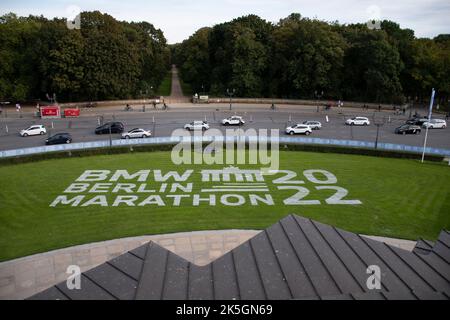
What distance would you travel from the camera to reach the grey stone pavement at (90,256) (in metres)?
16.3

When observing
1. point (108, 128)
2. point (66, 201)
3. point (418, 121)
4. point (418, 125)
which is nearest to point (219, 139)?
point (108, 128)

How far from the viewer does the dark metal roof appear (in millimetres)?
8195

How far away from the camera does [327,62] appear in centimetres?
7200

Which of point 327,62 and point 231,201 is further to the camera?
point 327,62

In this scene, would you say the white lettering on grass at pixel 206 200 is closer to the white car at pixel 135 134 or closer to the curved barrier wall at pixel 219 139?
the curved barrier wall at pixel 219 139

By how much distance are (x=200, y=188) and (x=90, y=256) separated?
10.7 metres

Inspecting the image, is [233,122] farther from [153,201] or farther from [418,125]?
[153,201]

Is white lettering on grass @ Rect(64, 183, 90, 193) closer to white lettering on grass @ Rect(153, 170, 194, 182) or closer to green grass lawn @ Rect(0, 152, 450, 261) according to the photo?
green grass lawn @ Rect(0, 152, 450, 261)

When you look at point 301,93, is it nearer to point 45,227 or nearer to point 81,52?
point 81,52

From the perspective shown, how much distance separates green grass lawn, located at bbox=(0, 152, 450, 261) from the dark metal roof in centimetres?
1127

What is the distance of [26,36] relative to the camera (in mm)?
70438

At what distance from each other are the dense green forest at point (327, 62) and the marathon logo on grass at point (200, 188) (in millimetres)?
46126

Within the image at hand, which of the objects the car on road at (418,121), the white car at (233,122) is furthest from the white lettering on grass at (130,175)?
the car on road at (418,121)

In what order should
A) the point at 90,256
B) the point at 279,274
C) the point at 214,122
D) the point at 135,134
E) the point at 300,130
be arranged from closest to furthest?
the point at 279,274
the point at 90,256
the point at 135,134
the point at 300,130
the point at 214,122
